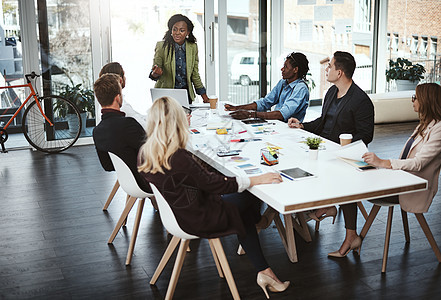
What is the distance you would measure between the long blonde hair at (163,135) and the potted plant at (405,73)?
22.6 feet

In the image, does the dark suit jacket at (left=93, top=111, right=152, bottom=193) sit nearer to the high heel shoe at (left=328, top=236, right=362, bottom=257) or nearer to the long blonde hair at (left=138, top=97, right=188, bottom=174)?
the long blonde hair at (left=138, top=97, right=188, bottom=174)

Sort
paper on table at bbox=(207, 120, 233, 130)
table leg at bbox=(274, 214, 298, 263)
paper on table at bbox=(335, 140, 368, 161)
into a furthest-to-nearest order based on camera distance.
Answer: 1. paper on table at bbox=(207, 120, 233, 130)
2. table leg at bbox=(274, 214, 298, 263)
3. paper on table at bbox=(335, 140, 368, 161)

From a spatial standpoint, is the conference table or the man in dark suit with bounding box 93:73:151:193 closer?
the conference table

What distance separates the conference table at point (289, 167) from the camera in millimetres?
2916

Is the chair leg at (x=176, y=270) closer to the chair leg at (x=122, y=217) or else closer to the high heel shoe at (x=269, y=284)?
the high heel shoe at (x=269, y=284)

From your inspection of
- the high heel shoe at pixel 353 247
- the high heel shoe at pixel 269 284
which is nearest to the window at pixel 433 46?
the high heel shoe at pixel 353 247

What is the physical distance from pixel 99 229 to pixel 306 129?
1794 mm

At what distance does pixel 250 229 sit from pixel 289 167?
437 millimetres

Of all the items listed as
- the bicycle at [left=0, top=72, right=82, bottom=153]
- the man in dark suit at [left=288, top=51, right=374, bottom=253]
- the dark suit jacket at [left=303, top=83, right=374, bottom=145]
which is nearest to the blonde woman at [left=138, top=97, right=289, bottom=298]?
the man in dark suit at [left=288, top=51, right=374, bottom=253]

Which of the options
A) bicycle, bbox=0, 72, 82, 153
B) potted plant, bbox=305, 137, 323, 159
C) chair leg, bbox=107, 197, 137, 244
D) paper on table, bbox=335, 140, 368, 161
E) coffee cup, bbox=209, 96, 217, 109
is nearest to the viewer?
paper on table, bbox=335, 140, 368, 161

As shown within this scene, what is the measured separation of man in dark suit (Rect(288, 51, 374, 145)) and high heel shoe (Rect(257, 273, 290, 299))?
4.27ft

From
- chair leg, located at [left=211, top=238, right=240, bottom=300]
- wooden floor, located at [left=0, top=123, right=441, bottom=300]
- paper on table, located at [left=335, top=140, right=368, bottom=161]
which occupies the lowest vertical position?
wooden floor, located at [left=0, top=123, right=441, bottom=300]

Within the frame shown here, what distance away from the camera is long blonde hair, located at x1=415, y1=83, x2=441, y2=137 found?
→ 3559 millimetres

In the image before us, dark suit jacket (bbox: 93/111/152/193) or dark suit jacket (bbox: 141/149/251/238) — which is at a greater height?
dark suit jacket (bbox: 93/111/152/193)
